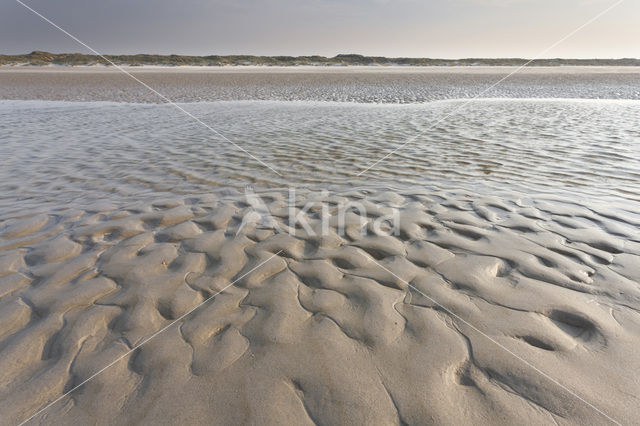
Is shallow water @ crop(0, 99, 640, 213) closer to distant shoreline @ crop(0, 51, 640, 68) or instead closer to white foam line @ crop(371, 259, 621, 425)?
white foam line @ crop(371, 259, 621, 425)

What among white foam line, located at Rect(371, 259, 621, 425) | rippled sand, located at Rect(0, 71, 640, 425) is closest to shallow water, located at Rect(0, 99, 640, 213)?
rippled sand, located at Rect(0, 71, 640, 425)

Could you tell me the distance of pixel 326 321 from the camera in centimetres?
252

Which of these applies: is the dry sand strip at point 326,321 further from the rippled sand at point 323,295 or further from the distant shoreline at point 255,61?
the distant shoreline at point 255,61

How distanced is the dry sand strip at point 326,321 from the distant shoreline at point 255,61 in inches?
2214

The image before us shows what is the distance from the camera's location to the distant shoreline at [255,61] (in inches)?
2128

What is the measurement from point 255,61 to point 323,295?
210 ft

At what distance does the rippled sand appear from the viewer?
75.5 inches

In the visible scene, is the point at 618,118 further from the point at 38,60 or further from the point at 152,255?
the point at 38,60

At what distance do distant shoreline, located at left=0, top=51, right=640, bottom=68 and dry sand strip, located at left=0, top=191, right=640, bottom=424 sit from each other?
56.2m

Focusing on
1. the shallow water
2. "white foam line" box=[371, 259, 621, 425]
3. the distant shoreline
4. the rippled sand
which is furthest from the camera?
the distant shoreline

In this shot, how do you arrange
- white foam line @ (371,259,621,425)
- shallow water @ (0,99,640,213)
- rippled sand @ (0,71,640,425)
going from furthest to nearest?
1. shallow water @ (0,99,640,213)
2. rippled sand @ (0,71,640,425)
3. white foam line @ (371,259,621,425)

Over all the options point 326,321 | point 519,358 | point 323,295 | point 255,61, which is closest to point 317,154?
point 323,295

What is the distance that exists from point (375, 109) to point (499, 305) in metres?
12.9

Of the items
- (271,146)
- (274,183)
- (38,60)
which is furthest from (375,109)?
(38,60)
